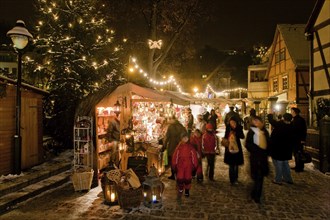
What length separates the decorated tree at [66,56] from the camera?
13.8 metres

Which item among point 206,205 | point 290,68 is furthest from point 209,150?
point 290,68

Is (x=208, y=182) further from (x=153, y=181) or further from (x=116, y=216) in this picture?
(x=116, y=216)

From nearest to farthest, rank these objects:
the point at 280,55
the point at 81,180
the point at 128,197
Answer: the point at 128,197
the point at 81,180
the point at 280,55

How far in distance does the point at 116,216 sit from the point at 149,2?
733 inches

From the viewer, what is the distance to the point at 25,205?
706cm

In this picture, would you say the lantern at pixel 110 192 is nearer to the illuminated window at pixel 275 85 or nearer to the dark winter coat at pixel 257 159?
the dark winter coat at pixel 257 159

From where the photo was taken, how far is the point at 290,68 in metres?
26.5

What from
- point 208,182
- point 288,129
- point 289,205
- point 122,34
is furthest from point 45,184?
point 122,34

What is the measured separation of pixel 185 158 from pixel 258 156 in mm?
1756

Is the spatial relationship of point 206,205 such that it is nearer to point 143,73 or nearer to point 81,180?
point 81,180

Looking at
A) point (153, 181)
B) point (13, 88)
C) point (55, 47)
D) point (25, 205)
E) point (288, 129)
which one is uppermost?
point (55, 47)

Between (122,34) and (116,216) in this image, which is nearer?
(116,216)

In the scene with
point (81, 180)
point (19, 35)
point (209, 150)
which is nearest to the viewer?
point (81, 180)

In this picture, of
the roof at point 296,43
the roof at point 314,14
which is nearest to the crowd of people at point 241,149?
the roof at point 314,14
